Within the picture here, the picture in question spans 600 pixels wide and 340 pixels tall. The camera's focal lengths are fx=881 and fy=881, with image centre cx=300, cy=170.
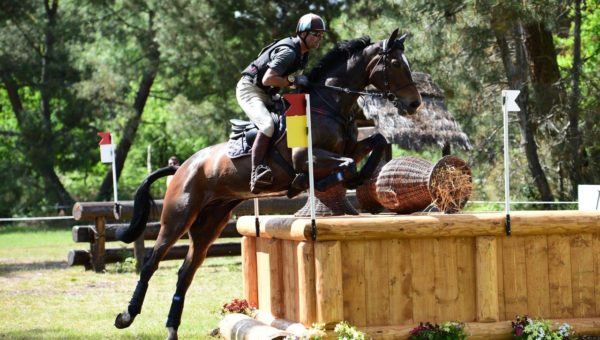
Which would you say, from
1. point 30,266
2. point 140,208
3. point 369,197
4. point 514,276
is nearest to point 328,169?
point 514,276

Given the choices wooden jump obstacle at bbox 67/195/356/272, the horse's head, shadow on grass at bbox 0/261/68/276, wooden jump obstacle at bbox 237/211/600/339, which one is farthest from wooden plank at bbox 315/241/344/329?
shadow on grass at bbox 0/261/68/276

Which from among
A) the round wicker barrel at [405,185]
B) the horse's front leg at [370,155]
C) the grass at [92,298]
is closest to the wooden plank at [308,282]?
the horse's front leg at [370,155]

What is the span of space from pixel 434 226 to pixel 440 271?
37 centimetres

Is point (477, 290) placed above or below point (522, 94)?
below

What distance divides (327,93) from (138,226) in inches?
89.1

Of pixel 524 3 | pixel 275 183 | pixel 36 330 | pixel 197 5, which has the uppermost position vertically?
pixel 197 5

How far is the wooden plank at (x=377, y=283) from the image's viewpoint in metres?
6.18

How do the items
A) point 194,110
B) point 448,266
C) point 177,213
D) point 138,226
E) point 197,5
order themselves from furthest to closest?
1. point 194,110
2. point 197,5
3. point 138,226
4. point 177,213
5. point 448,266

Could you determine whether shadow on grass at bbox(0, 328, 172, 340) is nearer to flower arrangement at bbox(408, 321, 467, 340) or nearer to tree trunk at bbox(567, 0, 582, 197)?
flower arrangement at bbox(408, 321, 467, 340)

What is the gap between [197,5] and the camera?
66.6ft

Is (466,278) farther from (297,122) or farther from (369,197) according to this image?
(369,197)

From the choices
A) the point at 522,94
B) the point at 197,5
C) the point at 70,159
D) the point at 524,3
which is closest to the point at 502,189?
the point at 522,94

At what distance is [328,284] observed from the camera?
5898 millimetres

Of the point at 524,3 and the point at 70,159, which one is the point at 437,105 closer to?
the point at 524,3
